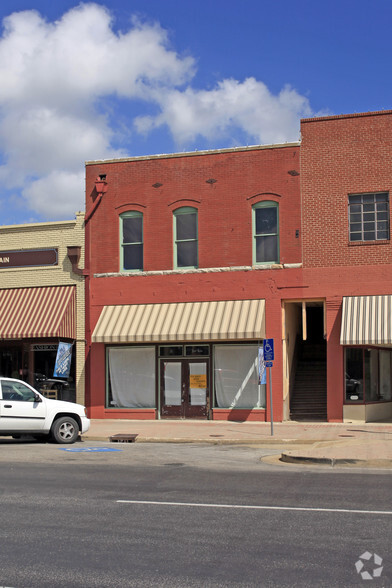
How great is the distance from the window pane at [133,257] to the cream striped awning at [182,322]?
1.49 m

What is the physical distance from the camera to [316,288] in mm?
23625

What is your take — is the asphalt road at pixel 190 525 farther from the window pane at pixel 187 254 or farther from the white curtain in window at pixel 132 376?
the window pane at pixel 187 254

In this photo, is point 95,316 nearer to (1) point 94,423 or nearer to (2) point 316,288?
(1) point 94,423

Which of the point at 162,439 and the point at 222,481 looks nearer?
the point at 222,481

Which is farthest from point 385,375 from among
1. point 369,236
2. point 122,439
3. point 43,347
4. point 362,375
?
point 43,347

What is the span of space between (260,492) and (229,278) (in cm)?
1418

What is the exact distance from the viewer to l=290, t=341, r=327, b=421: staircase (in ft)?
81.2

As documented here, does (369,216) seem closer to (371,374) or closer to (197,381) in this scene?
(371,374)

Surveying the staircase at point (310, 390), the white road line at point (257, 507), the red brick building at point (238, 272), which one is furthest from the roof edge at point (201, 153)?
the white road line at point (257, 507)

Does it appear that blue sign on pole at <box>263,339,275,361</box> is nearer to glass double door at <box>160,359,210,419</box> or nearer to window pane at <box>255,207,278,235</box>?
glass double door at <box>160,359,210,419</box>

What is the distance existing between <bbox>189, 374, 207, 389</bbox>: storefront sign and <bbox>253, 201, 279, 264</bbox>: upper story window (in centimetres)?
436

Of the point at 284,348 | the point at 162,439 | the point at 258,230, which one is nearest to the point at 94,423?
the point at 162,439

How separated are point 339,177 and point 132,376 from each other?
9.91 m

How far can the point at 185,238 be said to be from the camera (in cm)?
2516
